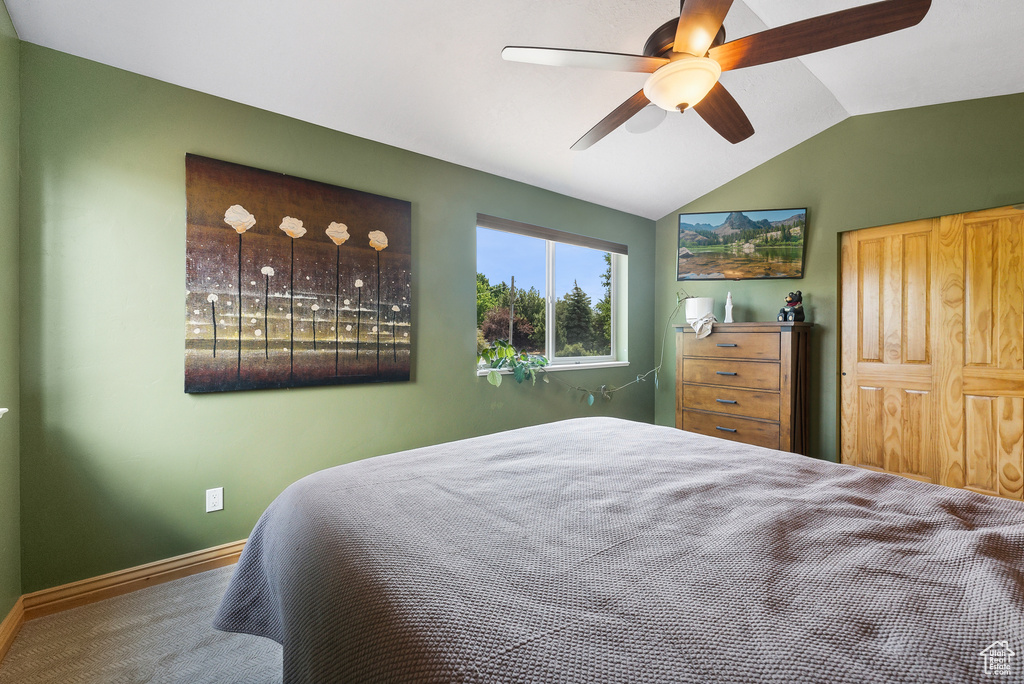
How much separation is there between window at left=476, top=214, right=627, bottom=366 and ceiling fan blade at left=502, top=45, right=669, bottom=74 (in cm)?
164

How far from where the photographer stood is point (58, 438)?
1.86 meters

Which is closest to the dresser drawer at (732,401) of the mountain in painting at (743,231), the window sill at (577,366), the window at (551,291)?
the window sill at (577,366)

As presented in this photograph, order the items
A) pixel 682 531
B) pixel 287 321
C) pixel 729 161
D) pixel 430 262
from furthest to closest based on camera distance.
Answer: pixel 729 161, pixel 430 262, pixel 287 321, pixel 682 531

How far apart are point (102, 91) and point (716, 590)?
2841mm

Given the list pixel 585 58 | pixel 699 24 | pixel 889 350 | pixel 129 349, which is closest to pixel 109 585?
pixel 129 349

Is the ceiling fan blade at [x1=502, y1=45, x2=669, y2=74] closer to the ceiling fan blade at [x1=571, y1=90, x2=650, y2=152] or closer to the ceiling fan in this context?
the ceiling fan

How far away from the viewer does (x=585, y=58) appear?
1.58m

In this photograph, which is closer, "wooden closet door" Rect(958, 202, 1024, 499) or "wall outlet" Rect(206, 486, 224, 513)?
"wall outlet" Rect(206, 486, 224, 513)

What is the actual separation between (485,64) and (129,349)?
6.97ft

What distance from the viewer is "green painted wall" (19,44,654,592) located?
72.0 inches

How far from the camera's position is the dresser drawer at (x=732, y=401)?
10.7 ft

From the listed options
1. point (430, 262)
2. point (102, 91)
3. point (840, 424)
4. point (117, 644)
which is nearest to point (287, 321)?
point (430, 262)

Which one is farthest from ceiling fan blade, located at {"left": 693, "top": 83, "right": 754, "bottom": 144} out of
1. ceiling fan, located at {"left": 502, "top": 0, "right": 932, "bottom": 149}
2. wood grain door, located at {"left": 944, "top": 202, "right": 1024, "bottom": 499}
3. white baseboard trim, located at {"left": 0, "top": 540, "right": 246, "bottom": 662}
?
white baseboard trim, located at {"left": 0, "top": 540, "right": 246, "bottom": 662}

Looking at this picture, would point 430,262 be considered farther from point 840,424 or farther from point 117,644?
point 840,424
